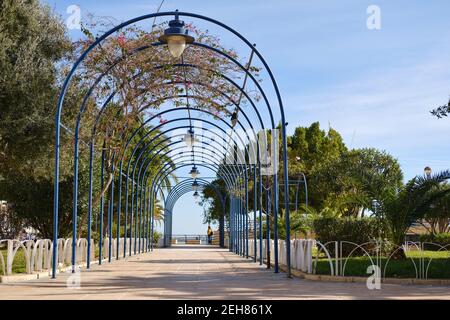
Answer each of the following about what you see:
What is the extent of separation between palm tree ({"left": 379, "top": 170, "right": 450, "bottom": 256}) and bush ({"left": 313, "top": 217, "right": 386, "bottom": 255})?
2.34m

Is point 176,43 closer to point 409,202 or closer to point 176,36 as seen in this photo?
point 176,36

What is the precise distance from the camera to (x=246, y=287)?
10602 mm

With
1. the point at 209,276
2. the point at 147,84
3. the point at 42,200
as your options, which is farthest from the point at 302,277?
the point at 42,200

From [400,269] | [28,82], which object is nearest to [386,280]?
[400,269]

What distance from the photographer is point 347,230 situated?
1775cm

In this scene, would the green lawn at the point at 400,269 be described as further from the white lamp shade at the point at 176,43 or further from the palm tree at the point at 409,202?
the white lamp shade at the point at 176,43

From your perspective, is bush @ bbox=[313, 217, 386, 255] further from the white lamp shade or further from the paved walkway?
the white lamp shade

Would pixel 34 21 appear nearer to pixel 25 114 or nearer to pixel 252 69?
pixel 25 114

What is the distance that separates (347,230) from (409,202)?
346 cm

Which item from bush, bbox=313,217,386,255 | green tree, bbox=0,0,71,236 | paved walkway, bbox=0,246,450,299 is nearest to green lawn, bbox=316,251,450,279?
paved walkway, bbox=0,246,450,299

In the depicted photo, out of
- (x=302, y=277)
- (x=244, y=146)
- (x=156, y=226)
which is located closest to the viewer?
(x=302, y=277)

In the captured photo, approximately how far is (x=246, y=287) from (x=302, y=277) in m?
2.56

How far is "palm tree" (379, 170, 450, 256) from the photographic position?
14441 millimetres
